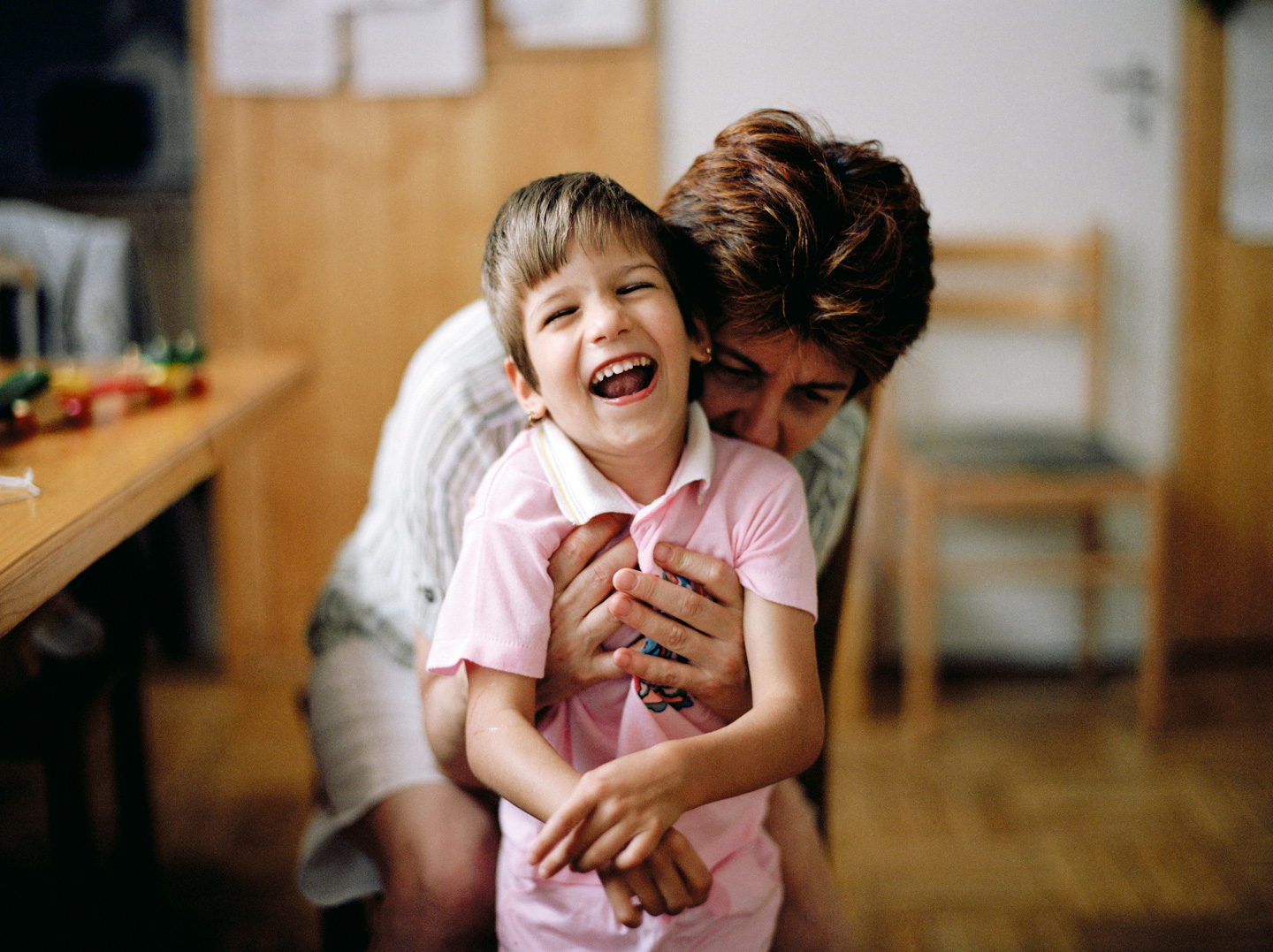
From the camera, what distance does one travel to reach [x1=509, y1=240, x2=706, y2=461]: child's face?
0.78 metres

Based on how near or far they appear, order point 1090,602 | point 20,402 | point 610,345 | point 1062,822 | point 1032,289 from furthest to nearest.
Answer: point 1090,602, point 1032,289, point 1062,822, point 20,402, point 610,345

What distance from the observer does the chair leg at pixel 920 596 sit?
7.02 ft

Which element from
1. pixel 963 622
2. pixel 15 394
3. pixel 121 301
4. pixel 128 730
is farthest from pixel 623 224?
pixel 963 622

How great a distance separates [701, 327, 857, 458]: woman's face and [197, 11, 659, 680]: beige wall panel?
4.92 ft

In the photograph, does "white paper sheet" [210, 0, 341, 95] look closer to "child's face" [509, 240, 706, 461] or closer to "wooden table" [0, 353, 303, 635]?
"wooden table" [0, 353, 303, 635]

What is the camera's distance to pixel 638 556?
848 millimetres

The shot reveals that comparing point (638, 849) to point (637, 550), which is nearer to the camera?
point (638, 849)

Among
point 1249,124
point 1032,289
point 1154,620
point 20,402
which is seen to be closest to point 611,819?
point 20,402

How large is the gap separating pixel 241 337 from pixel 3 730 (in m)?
1.43

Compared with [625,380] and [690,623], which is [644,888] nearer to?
[690,623]

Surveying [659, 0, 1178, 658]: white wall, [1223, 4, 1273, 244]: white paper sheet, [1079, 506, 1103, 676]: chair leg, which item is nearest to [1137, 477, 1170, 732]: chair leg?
[1079, 506, 1103, 676]: chair leg

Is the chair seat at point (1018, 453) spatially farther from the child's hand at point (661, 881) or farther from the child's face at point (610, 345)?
the child's hand at point (661, 881)

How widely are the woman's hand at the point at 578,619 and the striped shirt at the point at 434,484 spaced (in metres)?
0.14

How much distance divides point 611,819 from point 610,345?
0.34 m
